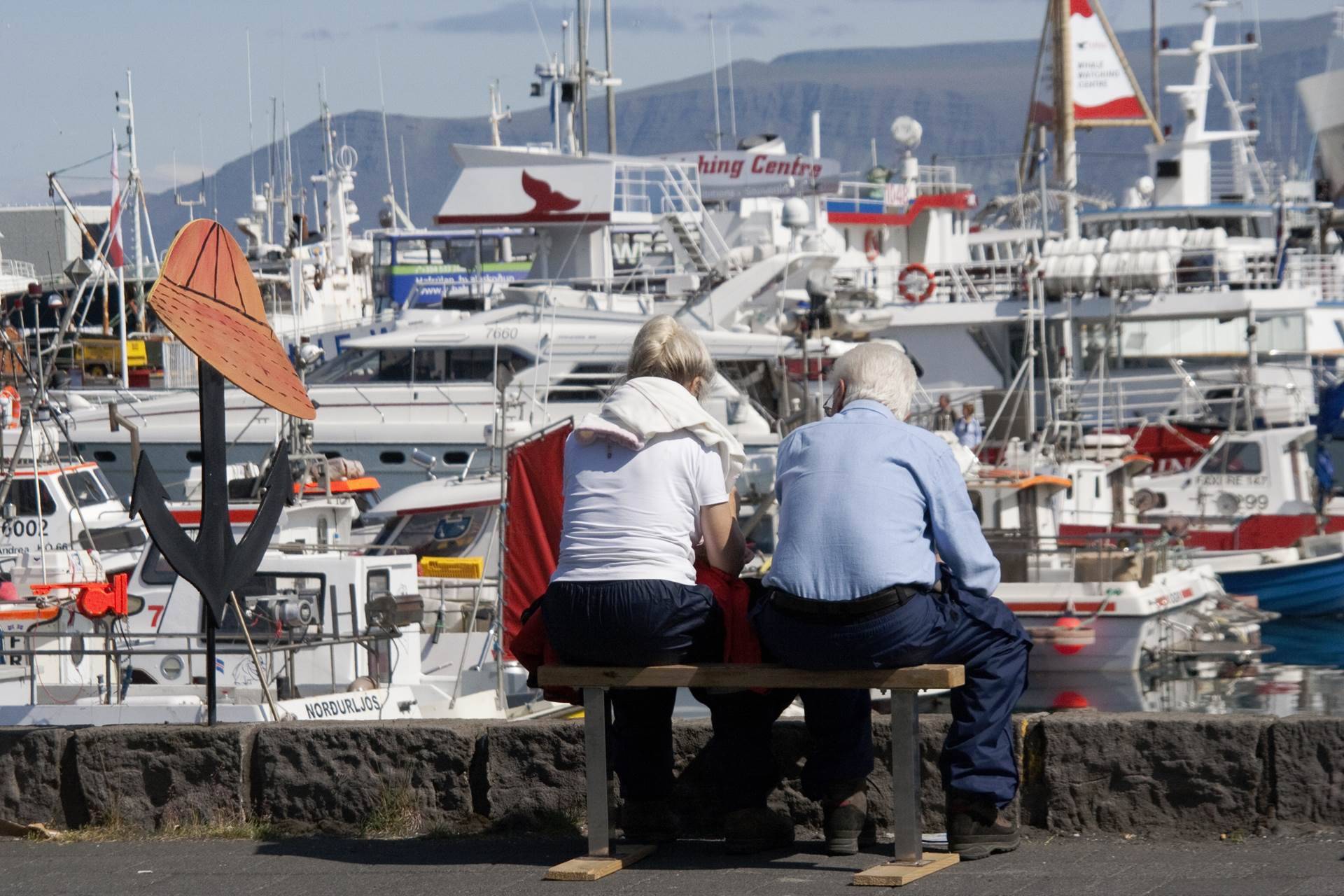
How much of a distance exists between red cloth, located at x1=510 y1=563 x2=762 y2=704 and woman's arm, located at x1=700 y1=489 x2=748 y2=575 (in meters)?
0.05

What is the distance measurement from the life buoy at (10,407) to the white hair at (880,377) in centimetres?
1536

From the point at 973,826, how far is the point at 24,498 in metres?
14.0

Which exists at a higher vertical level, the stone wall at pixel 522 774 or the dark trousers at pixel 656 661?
the dark trousers at pixel 656 661

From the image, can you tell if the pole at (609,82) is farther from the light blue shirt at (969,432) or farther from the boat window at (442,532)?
the boat window at (442,532)

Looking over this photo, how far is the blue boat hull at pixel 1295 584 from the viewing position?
26.2 meters

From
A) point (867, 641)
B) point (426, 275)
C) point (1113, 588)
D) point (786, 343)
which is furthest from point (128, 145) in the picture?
point (867, 641)

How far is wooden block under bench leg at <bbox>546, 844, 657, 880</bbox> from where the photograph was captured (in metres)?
5.22

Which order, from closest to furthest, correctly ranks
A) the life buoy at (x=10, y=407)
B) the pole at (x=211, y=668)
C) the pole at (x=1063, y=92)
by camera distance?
the pole at (x=211, y=668)
the life buoy at (x=10, y=407)
the pole at (x=1063, y=92)

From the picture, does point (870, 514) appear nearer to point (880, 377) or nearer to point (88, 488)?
point (880, 377)

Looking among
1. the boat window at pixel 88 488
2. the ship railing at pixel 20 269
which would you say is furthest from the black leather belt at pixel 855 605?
the ship railing at pixel 20 269

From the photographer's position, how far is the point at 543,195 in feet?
109

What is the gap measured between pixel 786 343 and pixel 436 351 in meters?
5.20

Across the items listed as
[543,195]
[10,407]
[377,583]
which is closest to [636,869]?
[377,583]

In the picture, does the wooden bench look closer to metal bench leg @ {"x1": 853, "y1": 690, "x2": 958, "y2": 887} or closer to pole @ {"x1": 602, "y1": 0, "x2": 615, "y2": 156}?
metal bench leg @ {"x1": 853, "y1": 690, "x2": 958, "y2": 887}
